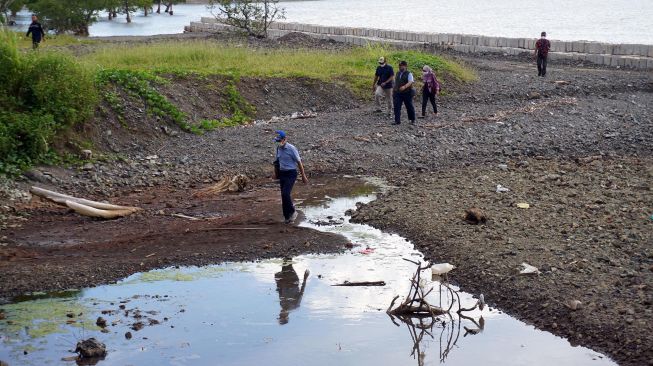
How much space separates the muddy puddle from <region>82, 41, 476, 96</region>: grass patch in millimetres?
11498

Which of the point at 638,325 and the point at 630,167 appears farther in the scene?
the point at 630,167

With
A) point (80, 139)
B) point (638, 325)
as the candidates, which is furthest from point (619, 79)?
point (638, 325)

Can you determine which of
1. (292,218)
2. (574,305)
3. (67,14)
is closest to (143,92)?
(292,218)

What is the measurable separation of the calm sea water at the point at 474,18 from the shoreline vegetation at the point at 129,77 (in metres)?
27.5

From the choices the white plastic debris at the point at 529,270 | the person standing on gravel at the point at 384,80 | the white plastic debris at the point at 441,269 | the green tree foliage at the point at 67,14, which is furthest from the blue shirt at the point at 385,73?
the green tree foliage at the point at 67,14

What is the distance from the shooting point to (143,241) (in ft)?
46.9

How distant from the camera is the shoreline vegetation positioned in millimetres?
17625

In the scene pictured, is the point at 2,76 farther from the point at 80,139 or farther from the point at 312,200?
the point at 312,200

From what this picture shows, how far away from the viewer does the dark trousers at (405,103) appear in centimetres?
2164

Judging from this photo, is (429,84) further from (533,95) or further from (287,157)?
(287,157)

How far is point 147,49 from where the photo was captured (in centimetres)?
2780

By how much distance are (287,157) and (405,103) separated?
7.88 metres

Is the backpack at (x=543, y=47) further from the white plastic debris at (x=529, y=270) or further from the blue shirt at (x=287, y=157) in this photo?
the white plastic debris at (x=529, y=270)

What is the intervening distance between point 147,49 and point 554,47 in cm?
1619
